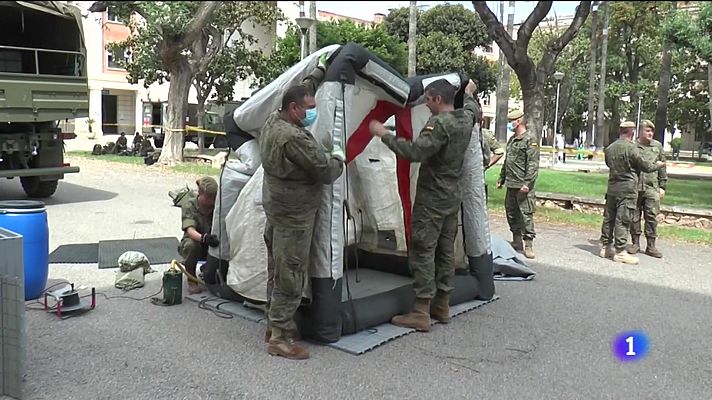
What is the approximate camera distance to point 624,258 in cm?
837

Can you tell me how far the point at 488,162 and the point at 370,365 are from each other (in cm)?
463

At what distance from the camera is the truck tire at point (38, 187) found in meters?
12.2

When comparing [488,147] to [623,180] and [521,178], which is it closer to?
[521,178]

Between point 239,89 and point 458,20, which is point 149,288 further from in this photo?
point 458,20

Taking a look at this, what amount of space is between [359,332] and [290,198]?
1289 mm

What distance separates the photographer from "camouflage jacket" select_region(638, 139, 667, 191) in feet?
27.3

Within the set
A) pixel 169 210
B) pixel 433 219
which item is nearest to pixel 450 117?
pixel 433 219

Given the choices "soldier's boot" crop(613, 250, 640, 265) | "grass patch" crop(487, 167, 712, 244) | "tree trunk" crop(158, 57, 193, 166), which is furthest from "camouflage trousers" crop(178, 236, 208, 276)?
→ "tree trunk" crop(158, 57, 193, 166)

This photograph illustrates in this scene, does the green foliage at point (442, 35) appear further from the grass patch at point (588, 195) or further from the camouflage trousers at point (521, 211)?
the camouflage trousers at point (521, 211)

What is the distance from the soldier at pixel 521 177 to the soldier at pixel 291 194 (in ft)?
14.2

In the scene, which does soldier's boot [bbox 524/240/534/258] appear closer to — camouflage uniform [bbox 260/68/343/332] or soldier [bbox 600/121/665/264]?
soldier [bbox 600/121/665/264]

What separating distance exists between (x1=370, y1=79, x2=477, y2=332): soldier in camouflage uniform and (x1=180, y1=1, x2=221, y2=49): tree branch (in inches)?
255

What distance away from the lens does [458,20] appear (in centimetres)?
4416

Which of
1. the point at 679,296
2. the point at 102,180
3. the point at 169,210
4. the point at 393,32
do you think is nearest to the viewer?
the point at 679,296
